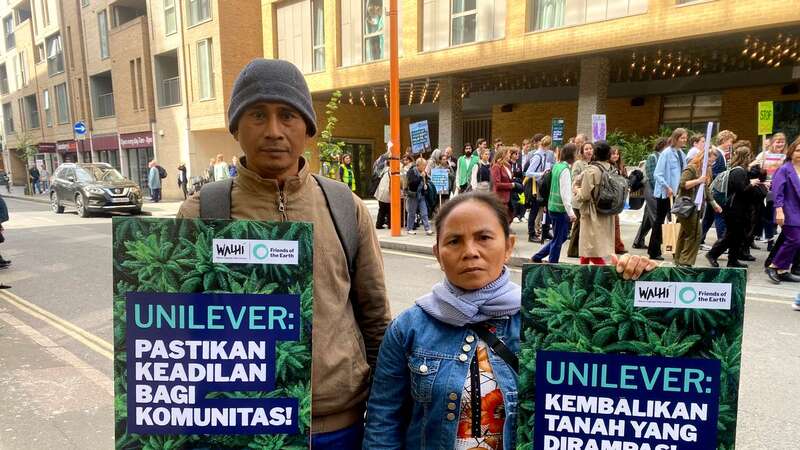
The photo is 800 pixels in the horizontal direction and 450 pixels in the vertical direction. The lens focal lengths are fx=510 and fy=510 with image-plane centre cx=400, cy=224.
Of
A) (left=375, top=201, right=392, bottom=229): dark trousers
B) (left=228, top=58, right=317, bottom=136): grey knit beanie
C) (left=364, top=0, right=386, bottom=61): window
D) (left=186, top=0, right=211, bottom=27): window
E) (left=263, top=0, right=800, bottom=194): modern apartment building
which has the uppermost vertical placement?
(left=186, top=0, right=211, bottom=27): window

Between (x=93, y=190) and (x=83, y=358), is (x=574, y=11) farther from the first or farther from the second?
(x=93, y=190)

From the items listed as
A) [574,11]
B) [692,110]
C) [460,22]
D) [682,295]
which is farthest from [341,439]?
[692,110]

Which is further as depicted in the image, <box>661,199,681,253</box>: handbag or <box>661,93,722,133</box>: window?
<box>661,93,722,133</box>: window

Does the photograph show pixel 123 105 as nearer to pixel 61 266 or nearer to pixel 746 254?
pixel 61 266

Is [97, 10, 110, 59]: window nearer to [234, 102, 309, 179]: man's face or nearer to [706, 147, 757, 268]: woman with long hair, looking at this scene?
[706, 147, 757, 268]: woman with long hair

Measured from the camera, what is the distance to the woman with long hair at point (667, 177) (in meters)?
8.00

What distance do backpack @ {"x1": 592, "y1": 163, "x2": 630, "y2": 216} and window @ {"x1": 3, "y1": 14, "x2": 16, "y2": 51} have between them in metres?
51.6

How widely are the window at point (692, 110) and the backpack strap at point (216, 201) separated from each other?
812 inches

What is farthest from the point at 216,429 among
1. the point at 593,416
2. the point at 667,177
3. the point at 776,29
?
the point at 776,29

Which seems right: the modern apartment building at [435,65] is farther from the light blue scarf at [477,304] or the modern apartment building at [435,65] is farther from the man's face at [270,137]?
the man's face at [270,137]

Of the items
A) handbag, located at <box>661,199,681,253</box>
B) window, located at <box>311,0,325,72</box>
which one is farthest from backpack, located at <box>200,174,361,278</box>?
window, located at <box>311,0,325,72</box>

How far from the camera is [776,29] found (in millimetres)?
12062

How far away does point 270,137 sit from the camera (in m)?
1.47

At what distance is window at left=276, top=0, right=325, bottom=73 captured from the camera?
2081 centimetres
